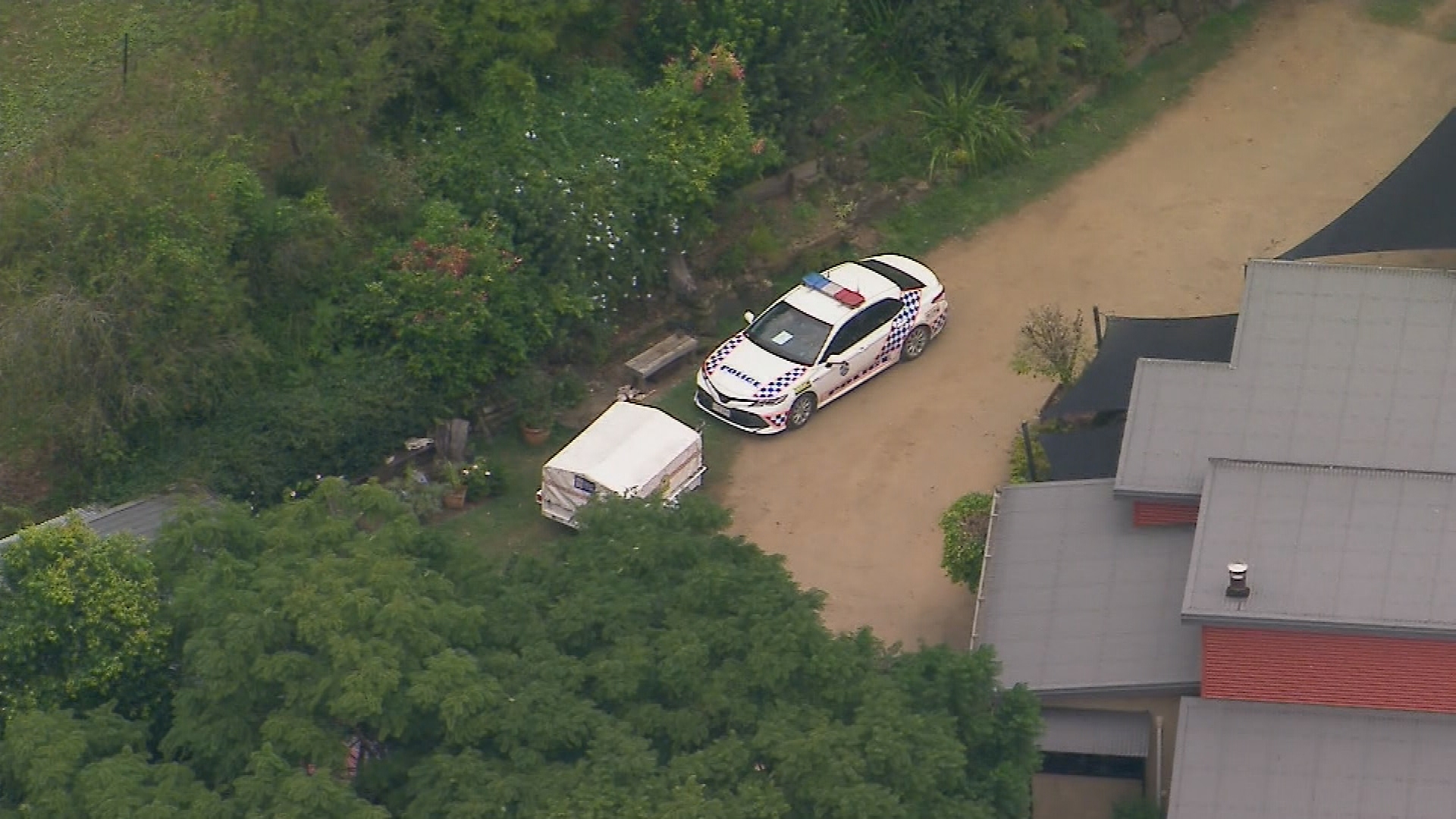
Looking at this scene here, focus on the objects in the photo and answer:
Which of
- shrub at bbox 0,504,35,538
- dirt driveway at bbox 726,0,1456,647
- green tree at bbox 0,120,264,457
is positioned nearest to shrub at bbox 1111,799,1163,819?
dirt driveway at bbox 726,0,1456,647

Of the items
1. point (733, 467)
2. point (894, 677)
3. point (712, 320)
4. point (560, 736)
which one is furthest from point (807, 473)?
point (560, 736)

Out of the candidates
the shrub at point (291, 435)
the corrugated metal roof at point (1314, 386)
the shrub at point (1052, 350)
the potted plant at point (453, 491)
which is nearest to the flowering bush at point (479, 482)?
the potted plant at point (453, 491)

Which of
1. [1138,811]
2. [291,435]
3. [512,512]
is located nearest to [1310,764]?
[1138,811]

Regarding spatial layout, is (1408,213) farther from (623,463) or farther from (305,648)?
(305,648)

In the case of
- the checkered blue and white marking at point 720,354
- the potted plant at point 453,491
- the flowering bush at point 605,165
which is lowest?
the potted plant at point 453,491

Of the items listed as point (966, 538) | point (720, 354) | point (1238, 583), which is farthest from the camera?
point (720, 354)

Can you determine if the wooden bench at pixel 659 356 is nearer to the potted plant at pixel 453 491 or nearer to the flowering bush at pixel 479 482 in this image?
the flowering bush at pixel 479 482
